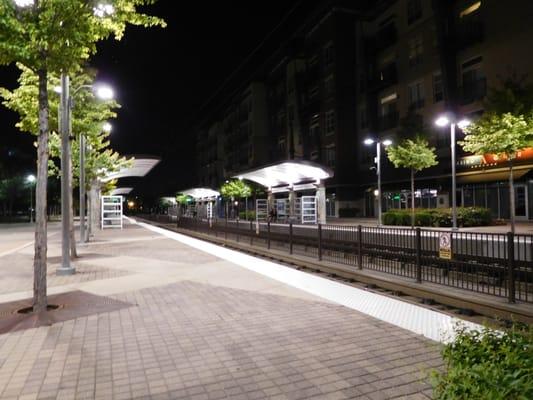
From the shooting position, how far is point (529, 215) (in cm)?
2942

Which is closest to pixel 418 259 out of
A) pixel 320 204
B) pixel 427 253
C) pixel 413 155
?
pixel 427 253

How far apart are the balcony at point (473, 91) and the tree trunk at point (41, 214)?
30749 mm

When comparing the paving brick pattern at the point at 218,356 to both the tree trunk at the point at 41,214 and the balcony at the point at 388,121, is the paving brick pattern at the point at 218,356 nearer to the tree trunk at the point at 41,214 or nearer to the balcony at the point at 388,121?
the tree trunk at the point at 41,214

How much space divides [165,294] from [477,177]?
27872 mm

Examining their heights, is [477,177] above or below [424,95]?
below

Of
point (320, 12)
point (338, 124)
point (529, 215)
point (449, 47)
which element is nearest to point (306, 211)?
point (529, 215)

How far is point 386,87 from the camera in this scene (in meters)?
43.7

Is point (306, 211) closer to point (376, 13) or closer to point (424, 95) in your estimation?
point (424, 95)

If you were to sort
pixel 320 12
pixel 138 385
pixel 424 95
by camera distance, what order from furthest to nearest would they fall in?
pixel 320 12 < pixel 424 95 < pixel 138 385

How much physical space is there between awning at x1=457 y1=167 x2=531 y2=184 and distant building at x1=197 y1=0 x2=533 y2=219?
71 mm

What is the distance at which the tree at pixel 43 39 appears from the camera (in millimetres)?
6844

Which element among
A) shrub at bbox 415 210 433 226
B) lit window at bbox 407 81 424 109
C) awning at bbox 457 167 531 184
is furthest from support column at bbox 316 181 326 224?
lit window at bbox 407 81 424 109

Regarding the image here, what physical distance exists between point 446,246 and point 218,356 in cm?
555

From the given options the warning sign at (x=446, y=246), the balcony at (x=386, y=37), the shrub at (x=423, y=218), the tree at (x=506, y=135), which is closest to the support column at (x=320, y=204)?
the shrub at (x=423, y=218)
